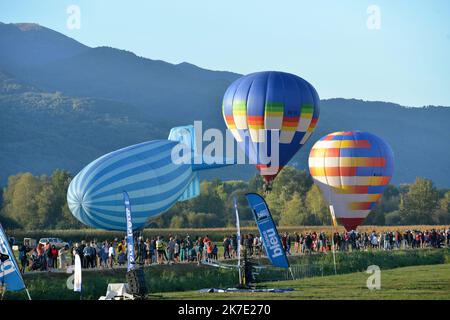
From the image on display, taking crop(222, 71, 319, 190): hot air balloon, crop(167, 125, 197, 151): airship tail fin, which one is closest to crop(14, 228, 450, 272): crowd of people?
crop(222, 71, 319, 190): hot air balloon

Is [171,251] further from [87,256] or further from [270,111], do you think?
[270,111]

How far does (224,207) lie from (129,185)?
55.1 metres

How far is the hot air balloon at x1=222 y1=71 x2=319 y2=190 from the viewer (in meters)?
55.0

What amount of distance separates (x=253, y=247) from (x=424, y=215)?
56.6 metres

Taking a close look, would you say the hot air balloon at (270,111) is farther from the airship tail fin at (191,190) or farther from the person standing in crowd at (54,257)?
the person standing in crowd at (54,257)

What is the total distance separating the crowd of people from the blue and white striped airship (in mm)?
1575

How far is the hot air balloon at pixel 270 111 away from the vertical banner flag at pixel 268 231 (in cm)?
2536

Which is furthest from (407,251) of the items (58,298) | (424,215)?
(424,215)

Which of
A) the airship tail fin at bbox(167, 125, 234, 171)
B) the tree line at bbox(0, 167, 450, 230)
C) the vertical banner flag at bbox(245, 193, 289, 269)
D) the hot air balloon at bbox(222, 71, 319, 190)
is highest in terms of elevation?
the hot air balloon at bbox(222, 71, 319, 190)

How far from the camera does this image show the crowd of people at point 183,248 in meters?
35.9

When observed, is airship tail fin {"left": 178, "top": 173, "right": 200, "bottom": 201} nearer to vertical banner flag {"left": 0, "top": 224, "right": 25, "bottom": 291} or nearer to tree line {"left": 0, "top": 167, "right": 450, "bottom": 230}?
vertical banner flag {"left": 0, "top": 224, "right": 25, "bottom": 291}

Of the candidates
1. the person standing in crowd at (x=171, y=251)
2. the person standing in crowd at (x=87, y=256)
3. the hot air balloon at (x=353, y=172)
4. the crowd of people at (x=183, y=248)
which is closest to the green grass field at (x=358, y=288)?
the crowd of people at (x=183, y=248)

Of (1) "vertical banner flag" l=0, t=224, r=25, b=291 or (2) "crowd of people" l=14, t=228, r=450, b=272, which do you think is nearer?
(1) "vertical banner flag" l=0, t=224, r=25, b=291
